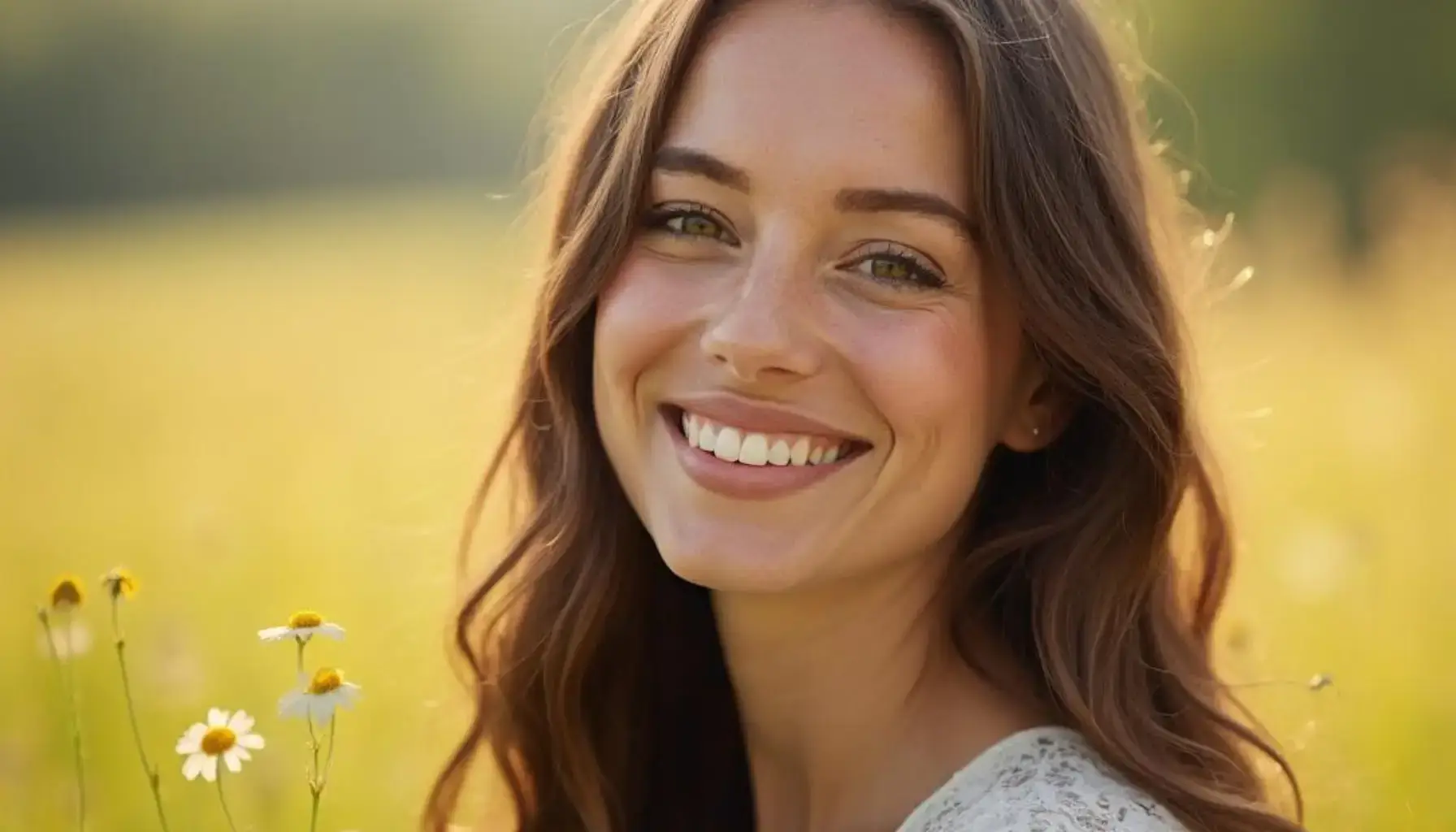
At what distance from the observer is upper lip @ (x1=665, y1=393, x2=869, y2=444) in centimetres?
202

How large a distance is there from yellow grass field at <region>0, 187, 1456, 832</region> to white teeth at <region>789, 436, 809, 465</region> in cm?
65

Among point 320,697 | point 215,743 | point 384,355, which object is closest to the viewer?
point 320,697

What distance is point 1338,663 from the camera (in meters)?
3.87

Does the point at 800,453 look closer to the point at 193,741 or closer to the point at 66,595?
the point at 193,741

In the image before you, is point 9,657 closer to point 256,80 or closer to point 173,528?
point 173,528

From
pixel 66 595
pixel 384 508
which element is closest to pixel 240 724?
pixel 66 595

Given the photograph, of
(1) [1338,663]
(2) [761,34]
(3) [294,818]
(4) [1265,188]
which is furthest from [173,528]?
(4) [1265,188]

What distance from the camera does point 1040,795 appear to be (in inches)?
76.1

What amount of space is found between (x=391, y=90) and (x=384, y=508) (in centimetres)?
721

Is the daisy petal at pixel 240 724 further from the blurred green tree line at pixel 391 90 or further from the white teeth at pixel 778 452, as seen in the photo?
the blurred green tree line at pixel 391 90

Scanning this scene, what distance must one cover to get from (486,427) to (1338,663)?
2.14 m

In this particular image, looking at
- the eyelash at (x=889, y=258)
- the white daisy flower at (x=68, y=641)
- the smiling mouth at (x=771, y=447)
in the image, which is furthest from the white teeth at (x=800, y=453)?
the white daisy flower at (x=68, y=641)

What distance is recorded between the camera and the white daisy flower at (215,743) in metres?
2.10

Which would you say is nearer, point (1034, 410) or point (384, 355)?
point (1034, 410)
